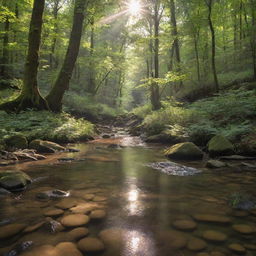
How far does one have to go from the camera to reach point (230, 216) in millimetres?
3273

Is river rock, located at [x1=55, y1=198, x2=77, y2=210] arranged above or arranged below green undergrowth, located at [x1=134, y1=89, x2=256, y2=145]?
below

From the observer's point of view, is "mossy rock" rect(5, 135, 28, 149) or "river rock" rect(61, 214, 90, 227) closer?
"river rock" rect(61, 214, 90, 227)

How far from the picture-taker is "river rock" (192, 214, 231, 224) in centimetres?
313

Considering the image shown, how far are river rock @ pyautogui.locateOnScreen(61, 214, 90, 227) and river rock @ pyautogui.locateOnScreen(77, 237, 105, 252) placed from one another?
15.6 inches

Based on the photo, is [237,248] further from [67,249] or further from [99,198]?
[99,198]

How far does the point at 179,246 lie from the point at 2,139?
6.82 m

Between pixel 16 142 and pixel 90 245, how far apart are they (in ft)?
21.1

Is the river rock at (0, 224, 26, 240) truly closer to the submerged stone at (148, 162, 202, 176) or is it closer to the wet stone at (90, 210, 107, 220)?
the wet stone at (90, 210, 107, 220)

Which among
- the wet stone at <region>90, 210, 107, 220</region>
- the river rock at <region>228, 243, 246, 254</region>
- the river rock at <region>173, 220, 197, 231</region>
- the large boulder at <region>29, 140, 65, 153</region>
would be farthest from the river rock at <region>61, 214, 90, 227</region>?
the large boulder at <region>29, 140, 65, 153</region>

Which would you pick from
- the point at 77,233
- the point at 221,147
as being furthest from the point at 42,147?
the point at 221,147

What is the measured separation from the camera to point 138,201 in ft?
12.7

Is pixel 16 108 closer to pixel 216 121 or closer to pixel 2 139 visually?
pixel 2 139

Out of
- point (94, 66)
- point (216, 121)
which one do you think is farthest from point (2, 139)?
point (94, 66)

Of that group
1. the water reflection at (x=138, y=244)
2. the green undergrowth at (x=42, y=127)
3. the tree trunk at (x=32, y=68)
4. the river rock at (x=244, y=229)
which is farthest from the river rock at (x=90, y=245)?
the tree trunk at (x=32, y=68)
